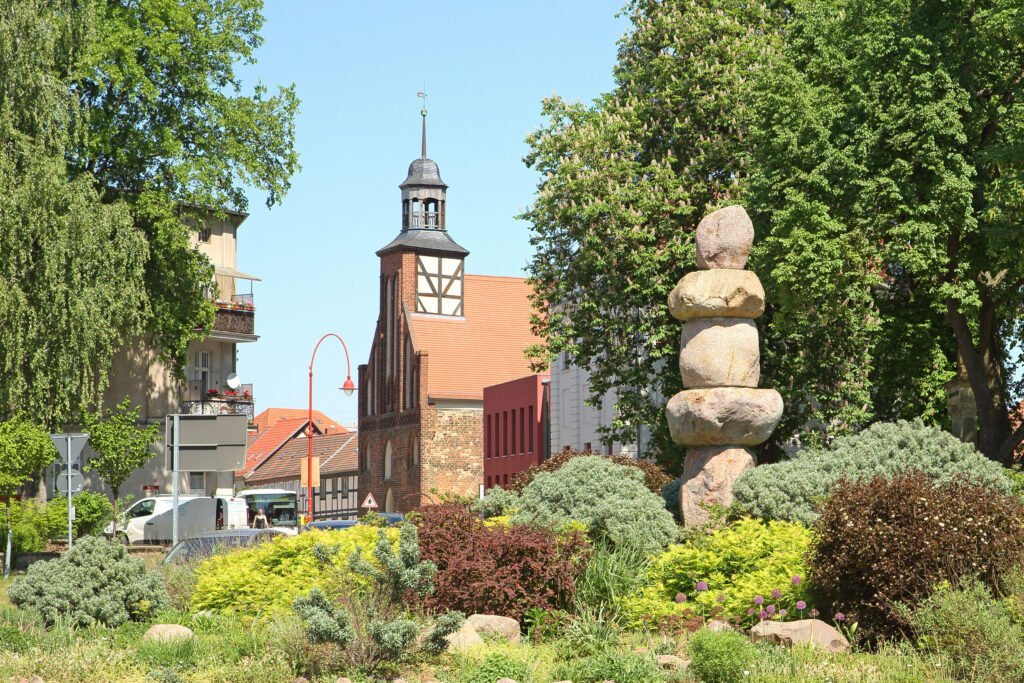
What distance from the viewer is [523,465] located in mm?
61000

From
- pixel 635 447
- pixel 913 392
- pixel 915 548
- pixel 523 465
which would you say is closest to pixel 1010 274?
pixel 913 392

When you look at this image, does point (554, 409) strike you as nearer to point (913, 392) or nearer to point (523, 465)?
point (523, 465)

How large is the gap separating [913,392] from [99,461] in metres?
20.3

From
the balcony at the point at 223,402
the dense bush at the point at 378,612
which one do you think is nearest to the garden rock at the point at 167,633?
the dense bush at the point at 378,612

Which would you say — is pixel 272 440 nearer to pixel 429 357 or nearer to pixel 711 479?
pixel 429 357

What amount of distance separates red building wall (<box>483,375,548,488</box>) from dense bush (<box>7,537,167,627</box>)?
43.6 meters

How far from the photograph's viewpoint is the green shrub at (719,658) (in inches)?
389

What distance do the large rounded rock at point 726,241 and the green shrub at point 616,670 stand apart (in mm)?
7574

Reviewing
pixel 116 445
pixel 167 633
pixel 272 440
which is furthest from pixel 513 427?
pixel 167 633

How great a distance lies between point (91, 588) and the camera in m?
14.2

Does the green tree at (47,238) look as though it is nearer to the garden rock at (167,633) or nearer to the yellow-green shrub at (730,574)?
the garden rock at (167,633)

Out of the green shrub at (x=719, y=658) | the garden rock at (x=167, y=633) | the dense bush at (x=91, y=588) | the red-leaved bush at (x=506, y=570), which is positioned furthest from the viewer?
the dense bush at (x=91, y=588)

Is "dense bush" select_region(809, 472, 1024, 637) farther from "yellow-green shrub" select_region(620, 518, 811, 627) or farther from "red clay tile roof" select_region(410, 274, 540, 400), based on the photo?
"red clay tile roof" select_region(410, 274, 540, 400)

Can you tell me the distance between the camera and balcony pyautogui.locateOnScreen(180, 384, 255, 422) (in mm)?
50000
